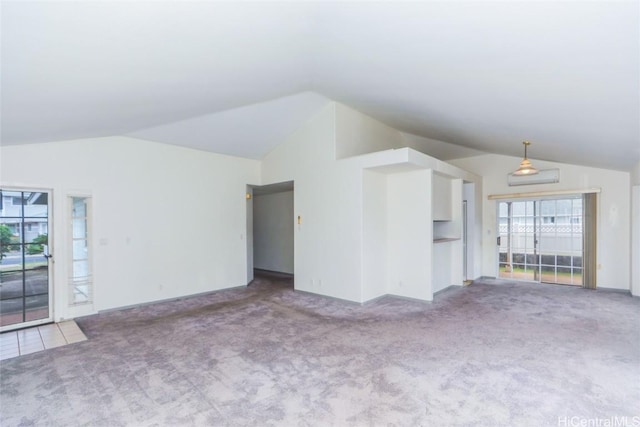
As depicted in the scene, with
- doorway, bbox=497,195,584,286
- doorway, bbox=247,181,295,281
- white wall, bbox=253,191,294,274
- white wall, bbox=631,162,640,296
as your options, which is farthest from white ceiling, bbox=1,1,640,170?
white wall, bbox=253,191,294,274

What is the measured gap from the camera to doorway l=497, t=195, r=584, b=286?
7.21 metres

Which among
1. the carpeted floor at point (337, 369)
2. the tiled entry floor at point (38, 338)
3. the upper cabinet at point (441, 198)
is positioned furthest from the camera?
the upper cabinet at point (441, 198)

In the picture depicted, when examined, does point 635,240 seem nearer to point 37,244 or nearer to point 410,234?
point 410,234

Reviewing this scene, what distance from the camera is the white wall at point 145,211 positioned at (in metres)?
4.84

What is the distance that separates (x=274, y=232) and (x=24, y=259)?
5.49m

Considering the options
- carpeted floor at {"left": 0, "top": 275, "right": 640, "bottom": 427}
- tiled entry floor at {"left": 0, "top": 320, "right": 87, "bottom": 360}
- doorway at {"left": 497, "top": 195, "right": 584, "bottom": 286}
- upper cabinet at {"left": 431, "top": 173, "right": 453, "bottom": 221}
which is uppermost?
upper cabinet at {"left": 431, "top": 173, "right": 453, "bottom": 221}

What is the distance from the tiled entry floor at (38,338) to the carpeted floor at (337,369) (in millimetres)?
204

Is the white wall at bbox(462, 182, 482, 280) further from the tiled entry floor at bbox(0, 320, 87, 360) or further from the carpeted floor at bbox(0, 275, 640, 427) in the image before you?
the tiled entry floor at bbox(0, 320, 87, 360)

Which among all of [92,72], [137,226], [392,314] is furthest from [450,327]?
[137,226]

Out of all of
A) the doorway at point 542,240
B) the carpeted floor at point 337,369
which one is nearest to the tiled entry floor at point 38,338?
the carpeted floor at point 337,369

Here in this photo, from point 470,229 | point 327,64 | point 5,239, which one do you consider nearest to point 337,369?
point 327,64

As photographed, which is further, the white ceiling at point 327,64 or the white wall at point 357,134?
the white wall at point 357,134

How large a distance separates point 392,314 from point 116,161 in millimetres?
5309

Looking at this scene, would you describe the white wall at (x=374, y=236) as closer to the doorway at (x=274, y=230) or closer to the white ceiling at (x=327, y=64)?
the white ceiling at (x=327, y=64)
